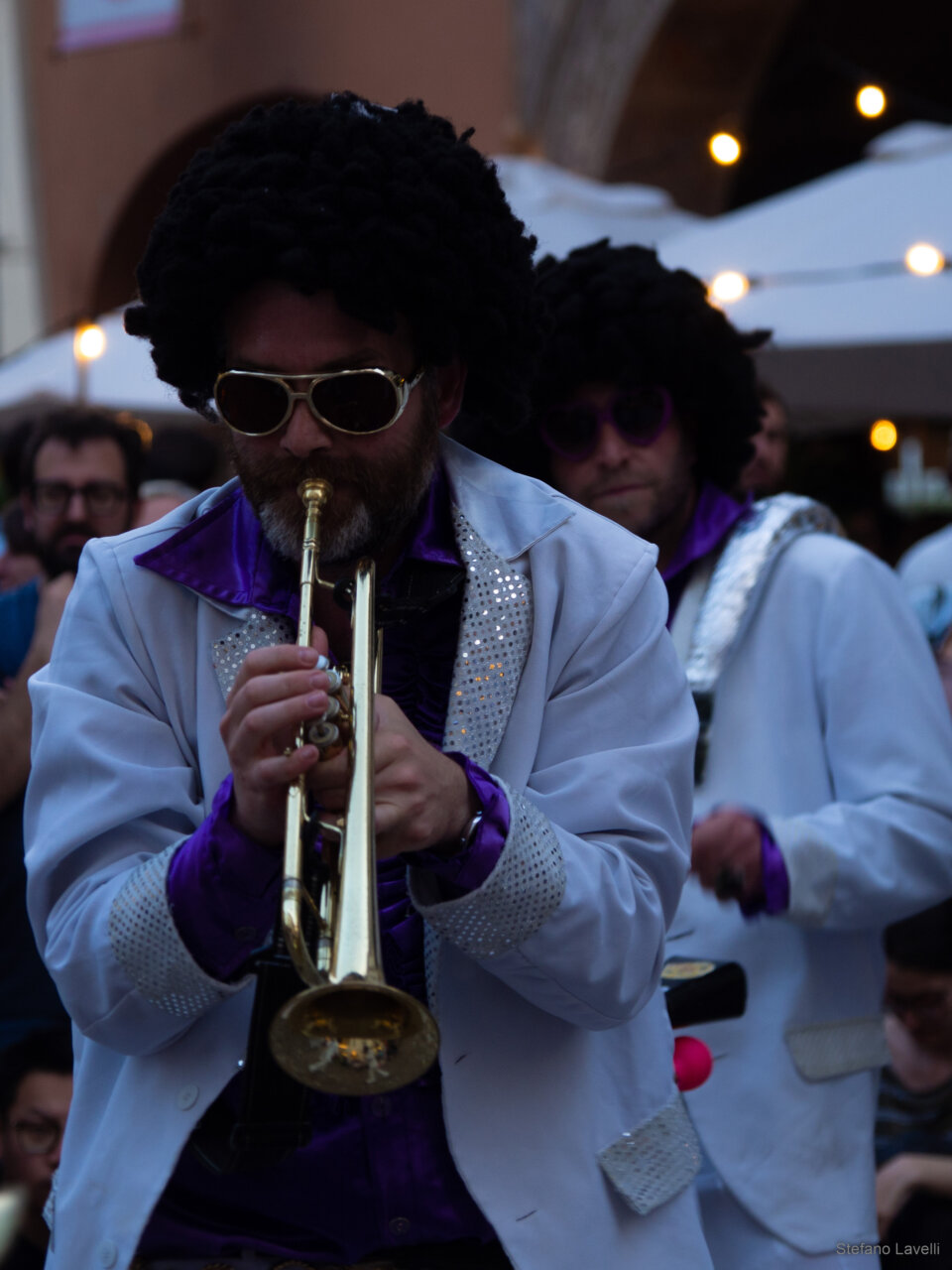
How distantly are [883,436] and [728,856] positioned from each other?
7228mm

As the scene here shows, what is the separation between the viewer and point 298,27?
37.2ft

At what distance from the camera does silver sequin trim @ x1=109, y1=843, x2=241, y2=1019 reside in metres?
1.84

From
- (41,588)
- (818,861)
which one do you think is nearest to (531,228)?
(41,588)

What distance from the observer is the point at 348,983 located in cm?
158

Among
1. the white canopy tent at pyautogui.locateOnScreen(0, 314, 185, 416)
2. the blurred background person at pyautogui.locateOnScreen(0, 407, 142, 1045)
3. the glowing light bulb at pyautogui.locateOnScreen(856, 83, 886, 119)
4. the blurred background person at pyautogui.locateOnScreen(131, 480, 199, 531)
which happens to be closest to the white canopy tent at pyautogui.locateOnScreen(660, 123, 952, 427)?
the glowing light bulb at pyautogui.locateOnScreen(856, 83, 886, 119)

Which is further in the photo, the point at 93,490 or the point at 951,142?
the point at 951,142

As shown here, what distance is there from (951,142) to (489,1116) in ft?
17.9

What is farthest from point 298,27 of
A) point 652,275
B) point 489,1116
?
point 489,1116

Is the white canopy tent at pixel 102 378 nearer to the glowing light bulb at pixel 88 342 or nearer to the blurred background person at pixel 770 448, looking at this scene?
the glowing light bulb at pixel 88 342

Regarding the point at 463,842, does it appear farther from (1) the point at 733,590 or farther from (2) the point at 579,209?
(2) the point at 579,209

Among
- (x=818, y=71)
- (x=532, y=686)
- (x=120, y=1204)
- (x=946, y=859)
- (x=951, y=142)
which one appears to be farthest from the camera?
(x=818, y=71)

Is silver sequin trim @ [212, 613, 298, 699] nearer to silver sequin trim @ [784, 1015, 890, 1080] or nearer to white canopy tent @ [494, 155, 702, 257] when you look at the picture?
silver sequin trim @ [784, 1015, 890, 1080]

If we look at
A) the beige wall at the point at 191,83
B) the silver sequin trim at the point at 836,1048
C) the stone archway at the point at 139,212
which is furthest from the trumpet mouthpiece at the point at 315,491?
the stone archway at the point at 139,212

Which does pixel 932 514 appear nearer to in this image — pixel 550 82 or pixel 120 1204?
pixel 550 82
